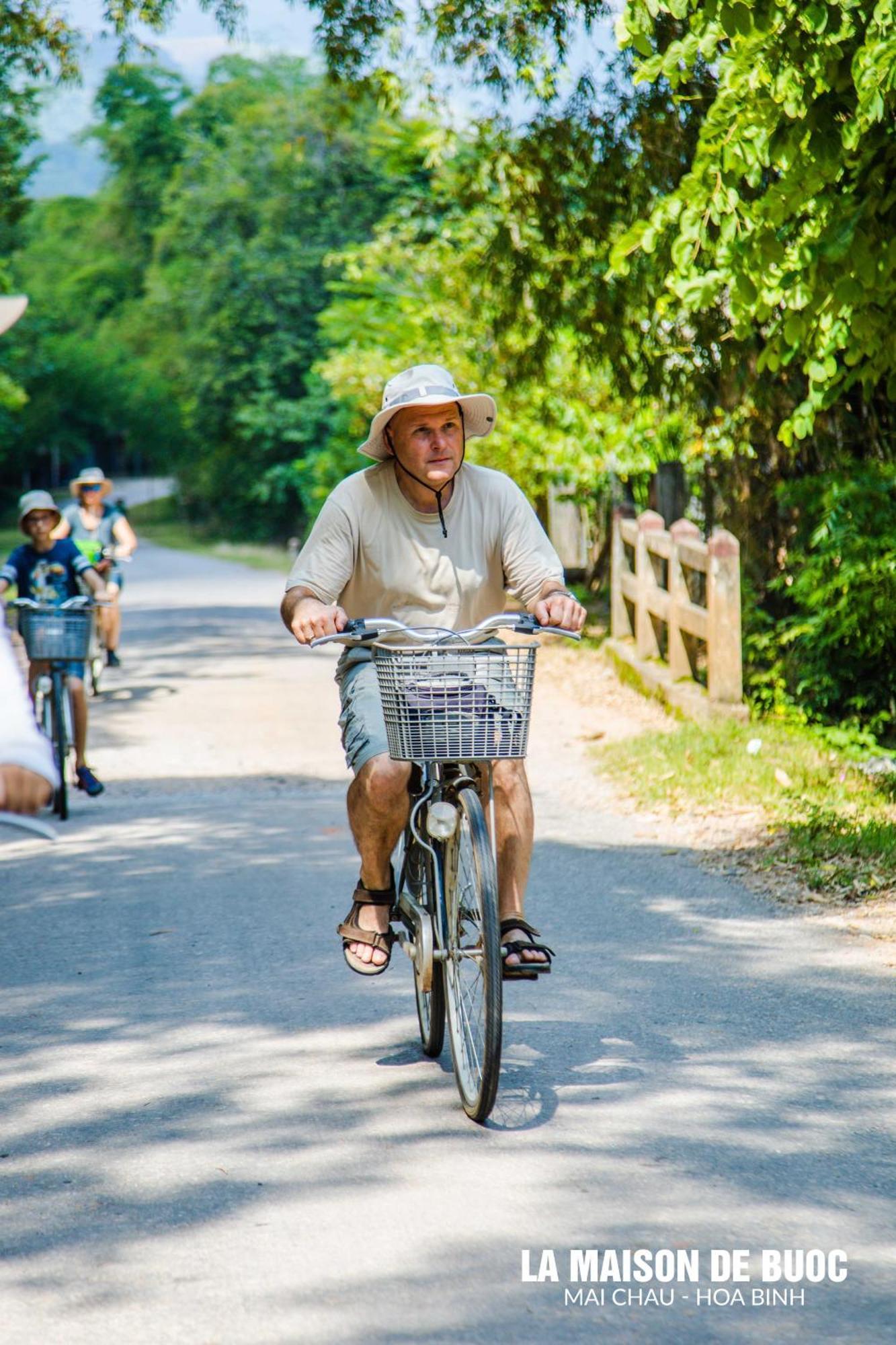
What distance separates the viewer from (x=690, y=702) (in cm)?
1180

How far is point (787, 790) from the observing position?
907 cm

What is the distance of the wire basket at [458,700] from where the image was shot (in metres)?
4.49

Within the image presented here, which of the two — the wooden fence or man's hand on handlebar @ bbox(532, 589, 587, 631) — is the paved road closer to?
man's hand on handlebar @ bbox(532, 589, 587, 631)

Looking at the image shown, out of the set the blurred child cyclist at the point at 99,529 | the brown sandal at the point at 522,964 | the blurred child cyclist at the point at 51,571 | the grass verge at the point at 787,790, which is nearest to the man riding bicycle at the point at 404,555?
the brown sandal at the point at 522,964

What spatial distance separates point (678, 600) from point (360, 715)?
26.1 feet

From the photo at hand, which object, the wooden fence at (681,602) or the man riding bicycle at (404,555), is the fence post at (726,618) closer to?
the wooden fence at (681,602)

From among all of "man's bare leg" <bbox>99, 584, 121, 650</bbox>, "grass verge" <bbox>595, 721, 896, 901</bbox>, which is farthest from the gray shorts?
"man's bare leg" <bbox>99, 584, 121, 650</bbox>

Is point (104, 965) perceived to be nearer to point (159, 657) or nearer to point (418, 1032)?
point (418, 1032)

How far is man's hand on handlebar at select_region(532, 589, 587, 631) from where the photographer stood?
15.8 feet

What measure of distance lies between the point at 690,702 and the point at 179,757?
364cm

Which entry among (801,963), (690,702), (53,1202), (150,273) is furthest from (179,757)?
(150,273)

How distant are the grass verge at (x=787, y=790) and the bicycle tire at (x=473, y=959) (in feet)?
9.63

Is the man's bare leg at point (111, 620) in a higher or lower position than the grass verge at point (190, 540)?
lower

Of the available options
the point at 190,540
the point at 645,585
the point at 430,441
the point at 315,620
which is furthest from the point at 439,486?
the point at 190,540
